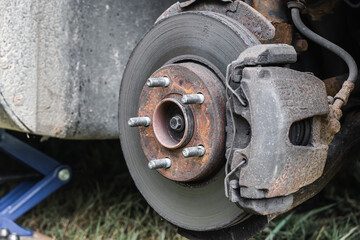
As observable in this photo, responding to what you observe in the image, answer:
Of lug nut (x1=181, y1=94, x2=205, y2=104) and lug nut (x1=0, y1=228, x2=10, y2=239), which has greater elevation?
lug nut (x1=181, y1=94, x2=205, y2=104)

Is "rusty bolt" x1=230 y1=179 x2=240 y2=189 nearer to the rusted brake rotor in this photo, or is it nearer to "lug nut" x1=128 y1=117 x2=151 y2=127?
the rusted brake rotor

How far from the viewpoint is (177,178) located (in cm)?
103

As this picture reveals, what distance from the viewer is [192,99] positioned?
38.1 inches

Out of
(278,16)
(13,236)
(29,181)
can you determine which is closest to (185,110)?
(278,16)

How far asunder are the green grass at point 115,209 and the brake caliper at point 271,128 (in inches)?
21.5

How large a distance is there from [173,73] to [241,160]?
245 mm

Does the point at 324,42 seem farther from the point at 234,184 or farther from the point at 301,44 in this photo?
the point at 234,184

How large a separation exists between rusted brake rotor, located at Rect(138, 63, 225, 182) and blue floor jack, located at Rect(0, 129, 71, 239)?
2.61 feet

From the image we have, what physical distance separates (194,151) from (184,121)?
70 millimetres

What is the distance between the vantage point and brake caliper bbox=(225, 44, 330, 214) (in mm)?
871

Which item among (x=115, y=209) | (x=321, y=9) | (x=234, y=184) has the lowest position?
(x=115, y=209)

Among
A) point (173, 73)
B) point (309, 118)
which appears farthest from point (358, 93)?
point (173, 73)

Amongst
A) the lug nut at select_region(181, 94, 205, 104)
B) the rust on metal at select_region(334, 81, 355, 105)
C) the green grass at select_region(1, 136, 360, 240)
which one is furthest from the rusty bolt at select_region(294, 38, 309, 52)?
the green grass at select_region(1, 136, 360, 240)

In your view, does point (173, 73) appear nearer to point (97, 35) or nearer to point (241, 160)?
point (241, 160)
